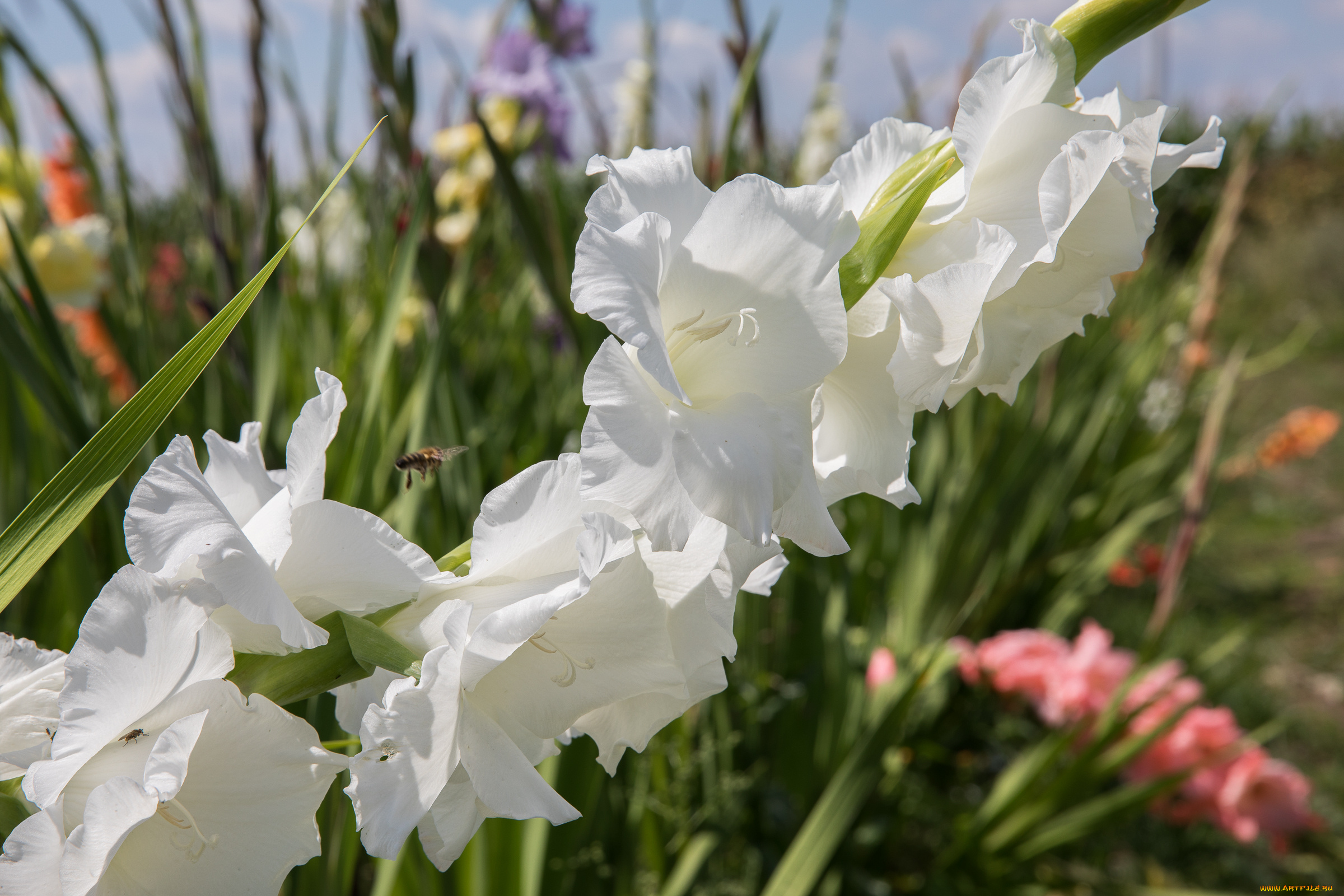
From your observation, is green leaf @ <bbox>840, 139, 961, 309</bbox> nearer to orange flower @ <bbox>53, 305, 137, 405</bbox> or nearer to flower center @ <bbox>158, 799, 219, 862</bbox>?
flower center @ <bbox>158, 799, 219, 862</bbox>

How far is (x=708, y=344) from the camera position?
327mm

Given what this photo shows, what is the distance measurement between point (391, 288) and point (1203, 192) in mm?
7925

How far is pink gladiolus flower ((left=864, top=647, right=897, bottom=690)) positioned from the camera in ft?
Answer: 4.36

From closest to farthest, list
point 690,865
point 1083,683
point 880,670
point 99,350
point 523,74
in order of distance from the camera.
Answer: point 690,865 → point 880,670 → point 1083,683 → point 523,74 → point 99,350

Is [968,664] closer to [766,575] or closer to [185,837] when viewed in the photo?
[766,575]

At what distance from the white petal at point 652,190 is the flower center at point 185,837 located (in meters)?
0.25

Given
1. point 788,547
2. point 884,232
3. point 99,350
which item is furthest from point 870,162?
point 99,350

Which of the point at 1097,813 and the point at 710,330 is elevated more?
the point at 710,330

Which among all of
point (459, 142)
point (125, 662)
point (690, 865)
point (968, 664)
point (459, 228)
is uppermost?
point (125, 662)

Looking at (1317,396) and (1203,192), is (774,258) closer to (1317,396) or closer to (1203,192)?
(1317,396)

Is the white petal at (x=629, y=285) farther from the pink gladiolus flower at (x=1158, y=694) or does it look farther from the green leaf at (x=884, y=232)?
the pink gladiolus flower at (x=1158, y=694)

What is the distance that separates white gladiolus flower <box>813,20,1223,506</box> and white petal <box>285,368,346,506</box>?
188 millimetres

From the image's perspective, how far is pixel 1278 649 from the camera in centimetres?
262

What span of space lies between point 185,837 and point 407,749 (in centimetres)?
10
